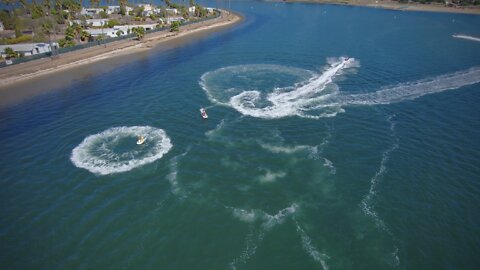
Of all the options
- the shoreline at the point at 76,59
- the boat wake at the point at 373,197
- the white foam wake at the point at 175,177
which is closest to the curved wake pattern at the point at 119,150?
the white foam wake at the point at 175,177

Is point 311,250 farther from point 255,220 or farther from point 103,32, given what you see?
point 103,32

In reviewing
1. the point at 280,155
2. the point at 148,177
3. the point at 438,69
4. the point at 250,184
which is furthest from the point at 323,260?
the point at 438,69

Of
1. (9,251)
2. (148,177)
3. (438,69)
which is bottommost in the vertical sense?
(9,251)

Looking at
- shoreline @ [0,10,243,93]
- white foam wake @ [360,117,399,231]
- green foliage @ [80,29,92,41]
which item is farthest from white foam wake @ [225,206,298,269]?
green foliage @ [80,29,92,41]

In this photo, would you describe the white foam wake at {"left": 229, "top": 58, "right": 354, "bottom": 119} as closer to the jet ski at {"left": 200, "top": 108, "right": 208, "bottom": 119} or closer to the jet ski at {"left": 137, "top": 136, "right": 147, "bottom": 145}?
the jet ski at {"left": 200, "top": 108, "right": 208, "bottom": 119}

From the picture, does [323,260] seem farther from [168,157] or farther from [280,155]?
[168,157]
